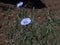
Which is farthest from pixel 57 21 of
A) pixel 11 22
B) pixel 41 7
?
pixel 41 7

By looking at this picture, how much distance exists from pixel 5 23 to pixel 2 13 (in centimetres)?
33

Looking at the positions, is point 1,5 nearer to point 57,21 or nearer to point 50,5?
point 50,5

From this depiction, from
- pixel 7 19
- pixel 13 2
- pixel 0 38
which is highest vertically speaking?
pixel 13 2

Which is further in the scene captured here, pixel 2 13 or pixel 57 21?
pixel 2 13

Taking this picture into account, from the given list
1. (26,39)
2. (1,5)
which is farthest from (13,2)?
(26,39)

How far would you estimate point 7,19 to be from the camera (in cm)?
365

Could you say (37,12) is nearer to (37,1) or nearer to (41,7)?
(41,7)

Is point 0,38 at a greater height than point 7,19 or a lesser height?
lesser

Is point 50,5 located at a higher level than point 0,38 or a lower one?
higher

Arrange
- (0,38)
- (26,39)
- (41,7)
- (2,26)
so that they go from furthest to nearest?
(41,7) → (2,26) → (0,38) → (26,39)

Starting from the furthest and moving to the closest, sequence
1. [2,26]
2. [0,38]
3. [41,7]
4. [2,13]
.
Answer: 1. [41,7]
2. [2,13]
3. [2,26]
4. [0,38]

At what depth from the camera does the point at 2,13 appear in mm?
3812

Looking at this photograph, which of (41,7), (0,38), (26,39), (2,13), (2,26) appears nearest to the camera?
(26,39)

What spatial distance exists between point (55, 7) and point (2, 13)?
86cm
